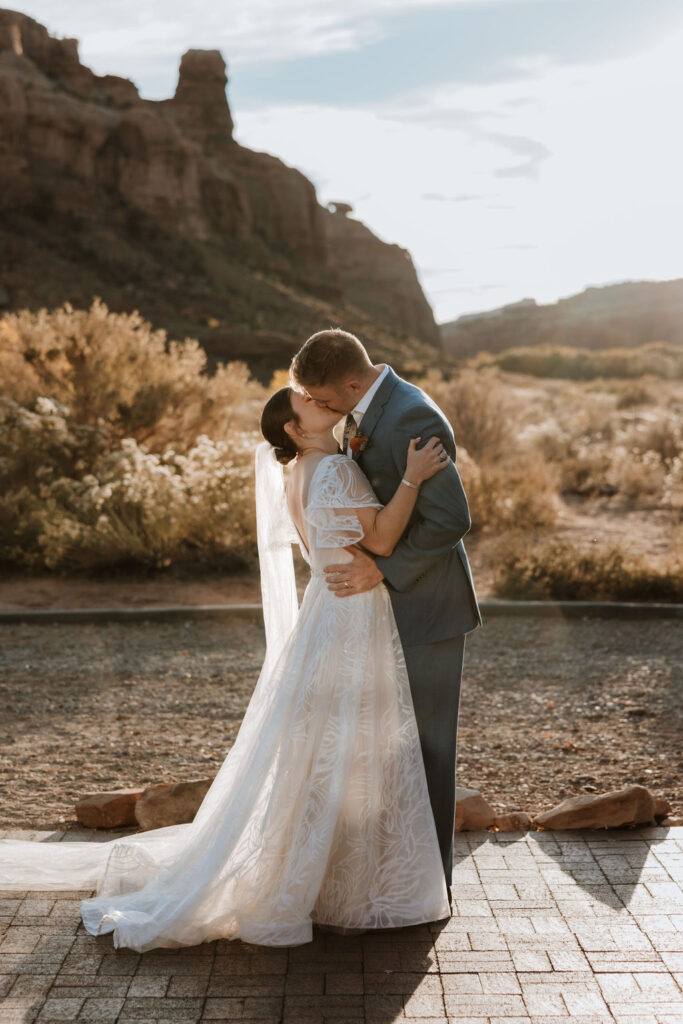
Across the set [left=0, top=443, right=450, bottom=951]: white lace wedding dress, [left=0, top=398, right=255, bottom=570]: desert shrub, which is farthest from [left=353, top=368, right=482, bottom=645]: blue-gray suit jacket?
[left=0, top=398, right=255, bottom=570]: desert shrub

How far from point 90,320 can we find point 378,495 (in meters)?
10.7

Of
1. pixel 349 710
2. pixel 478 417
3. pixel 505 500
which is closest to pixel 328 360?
pixel 349 710

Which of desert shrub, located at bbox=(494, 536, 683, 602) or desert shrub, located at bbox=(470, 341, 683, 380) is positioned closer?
desert shrub, located at bbox=(494, 536, 683, 602)

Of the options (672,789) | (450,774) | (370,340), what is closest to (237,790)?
(450,774)

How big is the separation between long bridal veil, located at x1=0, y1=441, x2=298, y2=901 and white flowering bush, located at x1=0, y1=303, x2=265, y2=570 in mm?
5918

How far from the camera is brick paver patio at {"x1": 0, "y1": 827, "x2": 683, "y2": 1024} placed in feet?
9.50

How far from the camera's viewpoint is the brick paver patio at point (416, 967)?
2.90 m

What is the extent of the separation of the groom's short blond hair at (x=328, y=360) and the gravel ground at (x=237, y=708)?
2485mm

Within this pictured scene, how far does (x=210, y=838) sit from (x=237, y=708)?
112 inches

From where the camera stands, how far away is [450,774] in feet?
11.4

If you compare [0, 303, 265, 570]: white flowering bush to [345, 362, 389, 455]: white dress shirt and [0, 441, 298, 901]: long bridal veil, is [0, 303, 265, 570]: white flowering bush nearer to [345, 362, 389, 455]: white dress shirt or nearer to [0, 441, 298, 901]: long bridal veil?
[0, 441, 298, 901]: long bridal veil

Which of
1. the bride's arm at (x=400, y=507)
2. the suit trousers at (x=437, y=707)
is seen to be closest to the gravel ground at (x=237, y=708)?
the suit trousers at (x=437, y=707)

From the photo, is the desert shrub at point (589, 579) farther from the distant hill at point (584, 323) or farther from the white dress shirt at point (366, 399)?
the distant hill at point (584, 323)

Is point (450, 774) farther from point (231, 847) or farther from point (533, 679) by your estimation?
point (533, 679)
